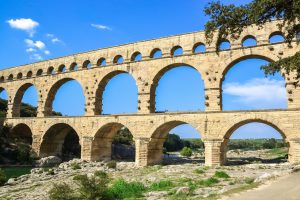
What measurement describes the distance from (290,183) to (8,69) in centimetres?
3784

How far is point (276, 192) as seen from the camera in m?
10.5

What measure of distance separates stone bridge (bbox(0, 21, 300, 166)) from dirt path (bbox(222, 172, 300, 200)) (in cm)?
1107

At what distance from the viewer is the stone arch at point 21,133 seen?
124 feet

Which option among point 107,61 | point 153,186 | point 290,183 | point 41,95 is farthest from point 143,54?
point 290,183

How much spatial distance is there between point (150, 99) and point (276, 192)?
19.1 metres

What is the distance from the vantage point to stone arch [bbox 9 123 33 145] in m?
37.7

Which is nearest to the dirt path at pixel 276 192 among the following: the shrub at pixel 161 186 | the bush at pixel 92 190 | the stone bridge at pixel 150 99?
the shrub at pixel 161 186

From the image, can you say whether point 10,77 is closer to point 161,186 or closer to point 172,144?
point 161,186

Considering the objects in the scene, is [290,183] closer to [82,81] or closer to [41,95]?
[82,81]

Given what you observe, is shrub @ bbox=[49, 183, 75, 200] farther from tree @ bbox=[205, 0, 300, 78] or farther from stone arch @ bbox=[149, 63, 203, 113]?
stone arch @ bbox=[149, 63, 203, 113]

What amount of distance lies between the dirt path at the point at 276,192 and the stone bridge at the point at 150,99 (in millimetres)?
11073

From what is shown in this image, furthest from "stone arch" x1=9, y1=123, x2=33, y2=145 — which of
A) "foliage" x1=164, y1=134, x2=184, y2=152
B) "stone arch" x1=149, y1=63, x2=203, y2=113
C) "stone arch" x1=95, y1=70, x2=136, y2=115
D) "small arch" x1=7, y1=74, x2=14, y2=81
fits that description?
"foliage" x1=164, y1=134, x2=184, y2=152

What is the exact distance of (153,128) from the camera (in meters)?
27.2

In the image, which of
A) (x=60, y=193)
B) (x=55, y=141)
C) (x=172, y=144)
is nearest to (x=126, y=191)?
(x=60, y=193)
